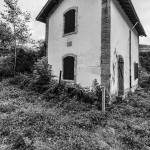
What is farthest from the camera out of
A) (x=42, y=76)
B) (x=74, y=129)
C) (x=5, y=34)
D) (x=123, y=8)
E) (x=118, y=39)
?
(x=5, y=34)

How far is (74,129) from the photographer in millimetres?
4523

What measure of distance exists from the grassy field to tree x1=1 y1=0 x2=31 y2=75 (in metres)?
8.54

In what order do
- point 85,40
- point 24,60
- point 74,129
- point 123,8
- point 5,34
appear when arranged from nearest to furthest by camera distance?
point 74,129 < point 85,40 < point 123,8 < point 5,34 < point 24,60

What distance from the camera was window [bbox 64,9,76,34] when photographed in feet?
29.3

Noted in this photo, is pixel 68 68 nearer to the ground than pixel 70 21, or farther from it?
nearer to the ground

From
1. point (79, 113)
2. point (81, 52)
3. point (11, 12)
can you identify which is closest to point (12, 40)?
point (11, 12)

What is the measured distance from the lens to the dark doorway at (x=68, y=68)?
353 inches

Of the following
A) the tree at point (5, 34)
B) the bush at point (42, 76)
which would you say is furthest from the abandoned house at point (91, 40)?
the tree at point (5, 34)

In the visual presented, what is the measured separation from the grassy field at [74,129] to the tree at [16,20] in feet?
28.0

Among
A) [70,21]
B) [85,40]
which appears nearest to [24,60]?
[70,21]

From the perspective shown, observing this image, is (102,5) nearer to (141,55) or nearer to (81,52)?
(81,52)

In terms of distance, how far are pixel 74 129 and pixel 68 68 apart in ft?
16.9

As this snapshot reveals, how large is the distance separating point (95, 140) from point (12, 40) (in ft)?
40.2

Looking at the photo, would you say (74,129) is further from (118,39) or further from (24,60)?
(24,60)
